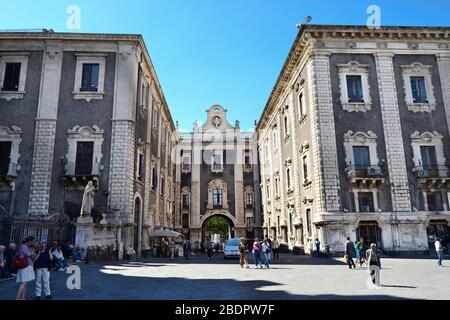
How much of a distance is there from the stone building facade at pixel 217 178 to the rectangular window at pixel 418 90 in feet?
75.2

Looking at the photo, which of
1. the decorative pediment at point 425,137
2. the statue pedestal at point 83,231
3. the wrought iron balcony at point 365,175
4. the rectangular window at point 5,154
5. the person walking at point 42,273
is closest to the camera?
the person walking at point 42,273

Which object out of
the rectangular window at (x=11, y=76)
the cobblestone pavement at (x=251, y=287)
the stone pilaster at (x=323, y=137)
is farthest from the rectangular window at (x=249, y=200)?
the cobblestone pavement at (x=251, y=287)

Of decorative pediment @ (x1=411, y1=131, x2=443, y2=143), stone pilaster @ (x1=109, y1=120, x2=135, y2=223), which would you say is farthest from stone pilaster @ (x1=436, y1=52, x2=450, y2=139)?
stone pilaster @ (x1=109, y1=120, x2=135, y2=223)

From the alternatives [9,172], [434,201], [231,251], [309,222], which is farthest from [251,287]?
[9,172]

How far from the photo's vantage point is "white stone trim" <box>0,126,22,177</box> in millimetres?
21344

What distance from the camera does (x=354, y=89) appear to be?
77.0 ft

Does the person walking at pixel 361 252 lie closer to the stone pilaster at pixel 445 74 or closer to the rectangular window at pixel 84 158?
the stone pilaster at pixel 445 74

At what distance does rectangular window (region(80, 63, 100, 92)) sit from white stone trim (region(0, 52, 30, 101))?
3.91m

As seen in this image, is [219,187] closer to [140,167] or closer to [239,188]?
[239,188]

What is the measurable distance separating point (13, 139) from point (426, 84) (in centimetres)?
2821

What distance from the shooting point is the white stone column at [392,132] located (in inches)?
847

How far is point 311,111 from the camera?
76.1 ft
